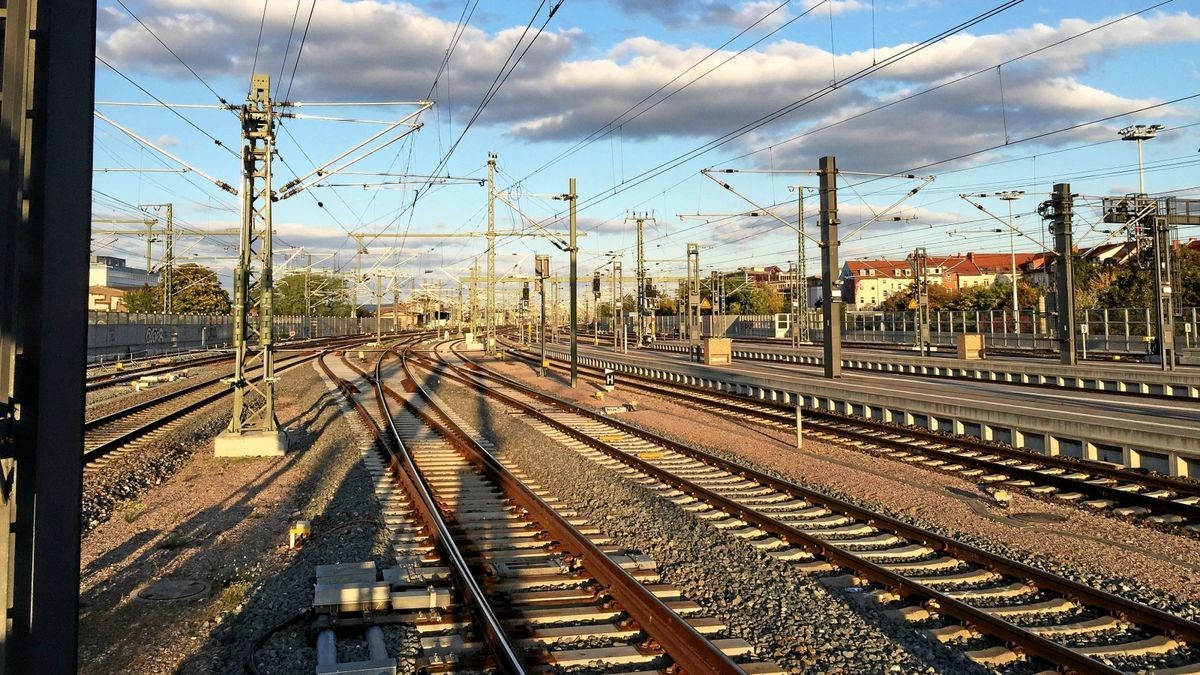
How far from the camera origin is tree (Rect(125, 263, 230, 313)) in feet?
265

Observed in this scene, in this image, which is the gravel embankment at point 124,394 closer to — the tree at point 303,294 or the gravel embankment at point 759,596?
the gravel embankment at point 759,596

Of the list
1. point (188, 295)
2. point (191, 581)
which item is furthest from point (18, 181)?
point (188, 295)

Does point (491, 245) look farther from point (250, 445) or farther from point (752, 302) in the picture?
point (752, 302)

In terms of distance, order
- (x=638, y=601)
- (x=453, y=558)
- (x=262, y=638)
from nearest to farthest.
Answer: (x=262, y=638), (x=638, y=601), (x=453, y=558)

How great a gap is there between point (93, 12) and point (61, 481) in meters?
2.11

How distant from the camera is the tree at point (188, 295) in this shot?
3177 inches

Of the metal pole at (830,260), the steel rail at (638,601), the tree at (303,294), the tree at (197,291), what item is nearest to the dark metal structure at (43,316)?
the steel rail at (638,601)

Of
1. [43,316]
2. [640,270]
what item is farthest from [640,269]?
[43,316]

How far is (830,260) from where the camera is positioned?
28469mm

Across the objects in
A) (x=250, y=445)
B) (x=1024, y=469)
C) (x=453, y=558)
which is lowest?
(x=453, y=558)

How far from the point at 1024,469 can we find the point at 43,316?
14050mm

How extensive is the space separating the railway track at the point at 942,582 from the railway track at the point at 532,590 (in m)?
1.69

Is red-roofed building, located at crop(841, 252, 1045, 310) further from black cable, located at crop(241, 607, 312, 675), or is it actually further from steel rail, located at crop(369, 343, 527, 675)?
black cable, located at crop(241, 607, 312, 675)

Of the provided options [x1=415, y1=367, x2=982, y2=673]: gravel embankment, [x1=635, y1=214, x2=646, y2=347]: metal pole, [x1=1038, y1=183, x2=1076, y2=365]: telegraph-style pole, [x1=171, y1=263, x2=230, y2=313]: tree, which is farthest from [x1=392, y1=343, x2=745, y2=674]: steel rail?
[x1=171, y1=263, x2=230, y2=313]: tree
